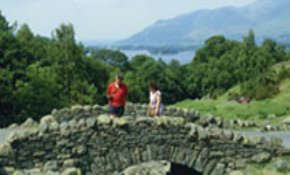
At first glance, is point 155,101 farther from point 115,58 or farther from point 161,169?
point 115,58

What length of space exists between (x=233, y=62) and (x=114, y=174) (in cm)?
9137

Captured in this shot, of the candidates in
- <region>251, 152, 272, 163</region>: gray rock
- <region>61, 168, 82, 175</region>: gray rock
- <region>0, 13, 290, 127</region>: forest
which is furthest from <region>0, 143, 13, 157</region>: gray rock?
<region>0, 13, 290, 127</region>: forest

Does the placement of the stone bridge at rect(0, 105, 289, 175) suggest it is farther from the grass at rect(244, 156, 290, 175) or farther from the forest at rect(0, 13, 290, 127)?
the forest at rect(0, 13, 290, 127)

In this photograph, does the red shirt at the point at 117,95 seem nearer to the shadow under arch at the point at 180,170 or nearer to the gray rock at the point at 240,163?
the shadow under arch at the point at 180,170

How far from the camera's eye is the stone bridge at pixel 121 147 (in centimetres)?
1842

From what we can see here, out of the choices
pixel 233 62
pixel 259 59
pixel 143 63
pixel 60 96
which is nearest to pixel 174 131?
pixel 60 96

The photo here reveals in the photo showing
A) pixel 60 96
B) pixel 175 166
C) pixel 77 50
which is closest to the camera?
pixel 175 166

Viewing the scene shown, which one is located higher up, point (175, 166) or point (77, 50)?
point (77, 50)

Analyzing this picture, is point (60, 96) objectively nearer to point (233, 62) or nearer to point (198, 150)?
point (198, 150)

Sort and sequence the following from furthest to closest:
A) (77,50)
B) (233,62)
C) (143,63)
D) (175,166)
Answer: (143,63) < (233,62) < (77,50) < (175,166)

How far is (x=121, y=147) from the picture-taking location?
751 inches

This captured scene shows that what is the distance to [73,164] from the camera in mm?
18781

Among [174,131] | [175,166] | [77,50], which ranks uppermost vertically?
[77,50]

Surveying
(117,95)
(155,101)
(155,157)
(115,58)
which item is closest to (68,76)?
(155,101)
